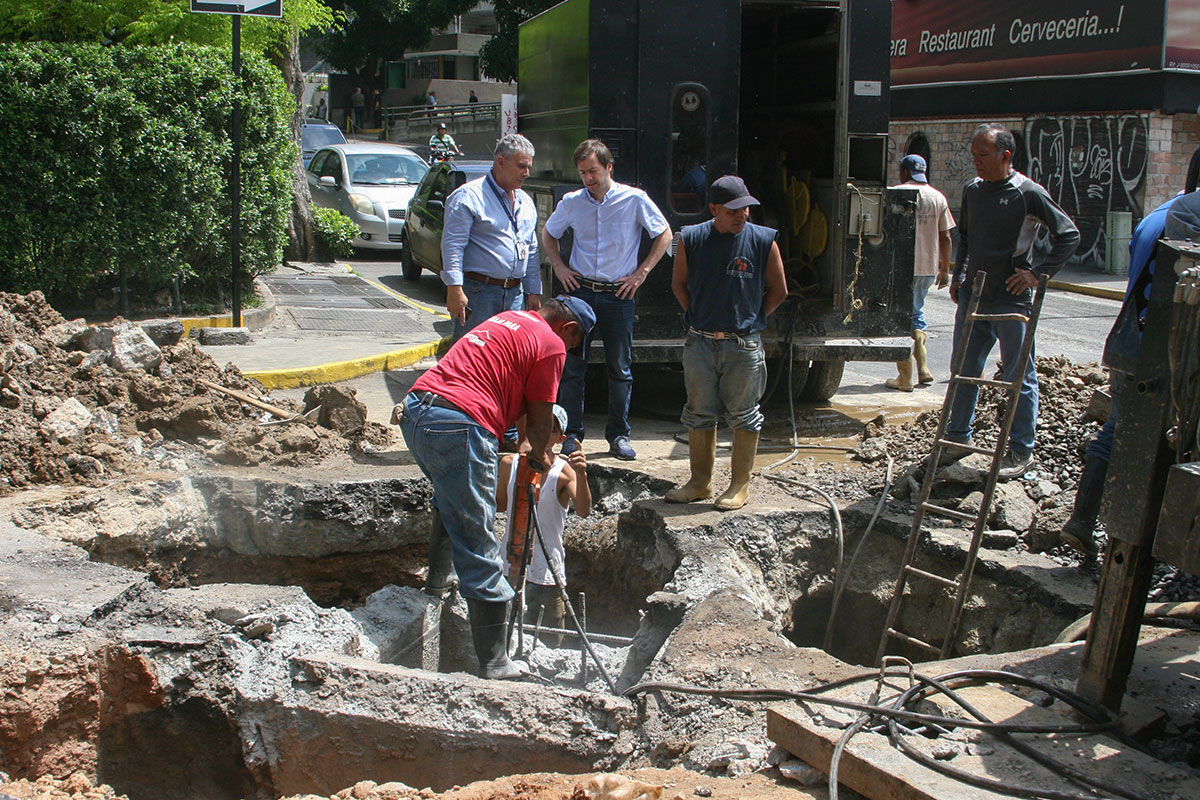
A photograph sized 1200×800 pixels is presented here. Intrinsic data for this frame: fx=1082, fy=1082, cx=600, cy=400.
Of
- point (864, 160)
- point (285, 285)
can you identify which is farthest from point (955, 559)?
point (285, 285)

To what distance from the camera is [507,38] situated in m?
33.1

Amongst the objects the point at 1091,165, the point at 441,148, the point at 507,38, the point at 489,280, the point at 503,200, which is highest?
the point at 507,38

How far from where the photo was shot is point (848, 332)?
8.07 meters

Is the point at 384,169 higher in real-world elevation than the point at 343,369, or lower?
higher

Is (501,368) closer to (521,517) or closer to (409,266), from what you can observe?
(521,517)

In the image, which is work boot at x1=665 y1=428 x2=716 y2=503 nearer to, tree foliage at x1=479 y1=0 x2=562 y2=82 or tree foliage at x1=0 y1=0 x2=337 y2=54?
tree foliage at x1=0 y1=0 x2=337 y2=54

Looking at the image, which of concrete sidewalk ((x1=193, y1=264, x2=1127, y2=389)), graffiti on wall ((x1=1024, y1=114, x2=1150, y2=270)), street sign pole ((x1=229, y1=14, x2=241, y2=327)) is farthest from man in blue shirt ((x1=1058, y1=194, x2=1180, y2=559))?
graffiti on wall ((x1=1024, y1=114, x2=1150, y2=270))

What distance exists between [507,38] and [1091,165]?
19.5 meters

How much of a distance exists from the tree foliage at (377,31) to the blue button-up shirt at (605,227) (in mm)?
32674

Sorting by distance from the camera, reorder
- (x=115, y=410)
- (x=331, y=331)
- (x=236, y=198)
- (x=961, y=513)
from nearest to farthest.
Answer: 1. (x=961, y=513)
2. (x=115, y=410)
3. (x=236, y=198)
4. (x=331, y=331)

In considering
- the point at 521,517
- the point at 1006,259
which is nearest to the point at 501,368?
the point at 521,517

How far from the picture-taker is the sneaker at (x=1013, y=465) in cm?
582

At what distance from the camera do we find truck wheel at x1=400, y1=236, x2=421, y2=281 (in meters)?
15.0

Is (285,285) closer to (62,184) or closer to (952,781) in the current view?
(62,184)
